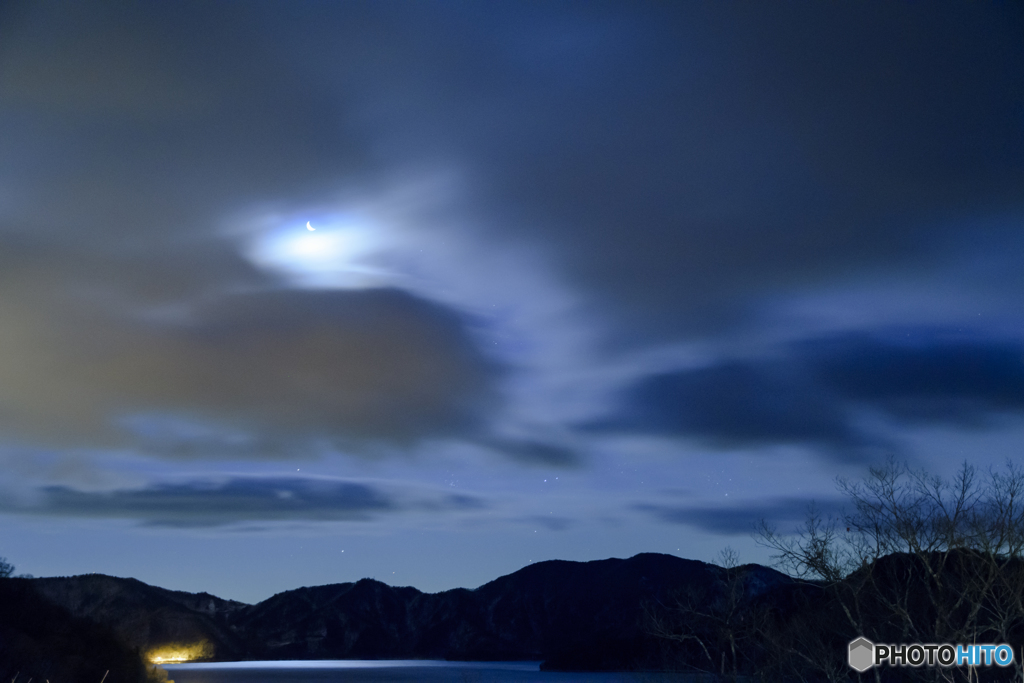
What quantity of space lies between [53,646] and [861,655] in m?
67.5

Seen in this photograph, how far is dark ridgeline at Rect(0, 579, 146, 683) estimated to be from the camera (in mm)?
67188

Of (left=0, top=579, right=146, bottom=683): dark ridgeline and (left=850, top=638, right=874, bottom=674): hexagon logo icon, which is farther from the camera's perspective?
(left=0, top=579, right=146, bottom=683): dark ridgeline

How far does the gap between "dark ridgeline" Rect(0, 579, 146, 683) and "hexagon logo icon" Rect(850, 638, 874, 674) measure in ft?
187

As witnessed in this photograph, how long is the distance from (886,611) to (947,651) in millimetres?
33197

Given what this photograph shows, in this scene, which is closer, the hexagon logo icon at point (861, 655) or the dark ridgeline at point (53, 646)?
the hexagon logo icon at point (861, 655)

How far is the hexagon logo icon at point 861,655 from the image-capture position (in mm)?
34819

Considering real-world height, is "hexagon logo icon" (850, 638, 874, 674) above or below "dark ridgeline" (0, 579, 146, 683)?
above

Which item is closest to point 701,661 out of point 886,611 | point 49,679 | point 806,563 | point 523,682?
point 523,682

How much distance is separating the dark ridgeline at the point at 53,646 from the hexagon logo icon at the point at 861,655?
57.0 m

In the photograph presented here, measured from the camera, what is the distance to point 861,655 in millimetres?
36969

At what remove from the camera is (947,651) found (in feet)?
105

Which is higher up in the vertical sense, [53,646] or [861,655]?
[861,655]

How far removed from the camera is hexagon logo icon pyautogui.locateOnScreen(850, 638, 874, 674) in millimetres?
34819

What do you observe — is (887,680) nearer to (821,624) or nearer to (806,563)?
(821,624)
